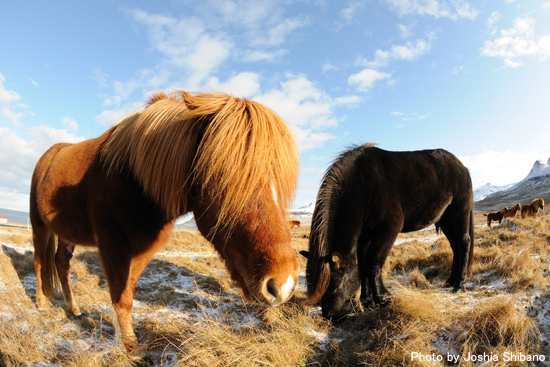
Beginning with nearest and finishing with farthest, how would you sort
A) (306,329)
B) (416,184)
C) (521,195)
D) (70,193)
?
(70,193), (306,329), (416,184), (521,195)

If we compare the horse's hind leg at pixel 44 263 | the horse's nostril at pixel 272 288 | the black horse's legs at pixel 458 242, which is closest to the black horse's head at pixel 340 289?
the black horse's legs at pixel 458 242

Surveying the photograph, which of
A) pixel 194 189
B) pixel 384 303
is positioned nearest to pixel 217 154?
pixel 194 189

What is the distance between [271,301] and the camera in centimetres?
145

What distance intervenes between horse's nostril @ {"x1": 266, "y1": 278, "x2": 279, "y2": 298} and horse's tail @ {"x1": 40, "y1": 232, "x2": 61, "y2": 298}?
4.54m

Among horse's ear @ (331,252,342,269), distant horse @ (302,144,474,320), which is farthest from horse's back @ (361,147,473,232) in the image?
horse's ear @ (331,252,342,269)

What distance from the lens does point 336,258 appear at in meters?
3.54

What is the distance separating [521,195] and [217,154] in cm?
9047

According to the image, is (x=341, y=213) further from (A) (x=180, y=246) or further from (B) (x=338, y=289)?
(A) (x=180, y=246)

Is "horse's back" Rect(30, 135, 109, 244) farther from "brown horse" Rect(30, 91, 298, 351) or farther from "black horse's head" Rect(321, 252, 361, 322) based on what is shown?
"black horse's head" Rect(321, 252, 361, 322)

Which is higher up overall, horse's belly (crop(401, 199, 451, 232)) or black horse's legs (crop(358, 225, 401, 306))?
horse's belly (crop(401, 199, 451, 232))

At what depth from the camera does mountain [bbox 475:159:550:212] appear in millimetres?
54263

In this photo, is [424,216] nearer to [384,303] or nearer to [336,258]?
[384,303]

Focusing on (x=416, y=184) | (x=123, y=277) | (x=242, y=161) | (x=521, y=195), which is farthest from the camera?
(x=521, y=195)

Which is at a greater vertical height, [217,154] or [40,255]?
[217,154]
